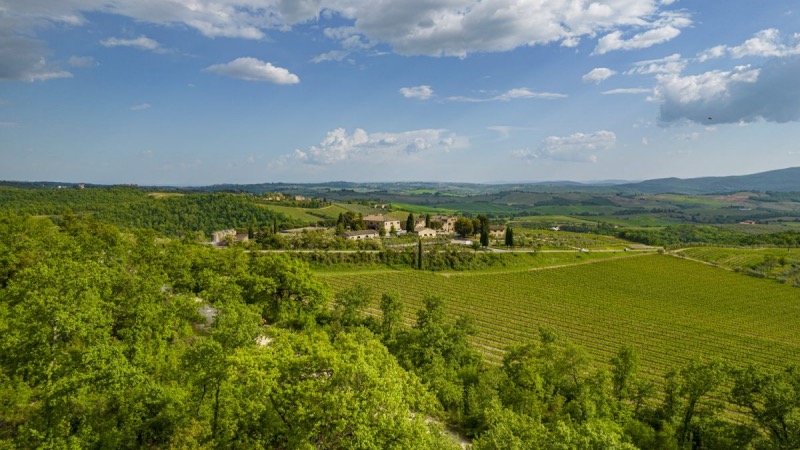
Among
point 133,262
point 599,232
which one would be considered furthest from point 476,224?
point 133,262

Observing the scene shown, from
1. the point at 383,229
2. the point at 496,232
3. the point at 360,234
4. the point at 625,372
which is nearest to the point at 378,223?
the point at 383,229

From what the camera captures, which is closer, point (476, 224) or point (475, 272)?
point (475, 272)

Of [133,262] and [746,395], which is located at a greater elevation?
[133,262]

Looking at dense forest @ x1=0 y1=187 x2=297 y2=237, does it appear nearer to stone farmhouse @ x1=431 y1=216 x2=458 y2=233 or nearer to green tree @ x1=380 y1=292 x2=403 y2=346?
stone farmhouse @ x1=431 y1=216 x2=458 y2=233

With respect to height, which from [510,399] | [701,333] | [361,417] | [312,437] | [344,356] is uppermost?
[344,356]

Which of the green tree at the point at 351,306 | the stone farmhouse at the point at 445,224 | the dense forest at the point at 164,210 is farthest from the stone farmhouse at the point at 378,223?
the green tree at the point at 351,306

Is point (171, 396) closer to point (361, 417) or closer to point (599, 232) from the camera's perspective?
point (361, 417)

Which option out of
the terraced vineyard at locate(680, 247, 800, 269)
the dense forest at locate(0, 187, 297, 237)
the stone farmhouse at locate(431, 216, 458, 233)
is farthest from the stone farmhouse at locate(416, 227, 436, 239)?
the terraced vineyard at locate(680, 247, 800, 269)
